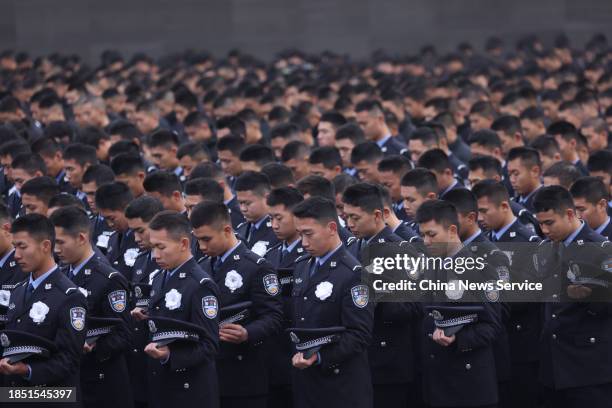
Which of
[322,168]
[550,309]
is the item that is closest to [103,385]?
[550,309]

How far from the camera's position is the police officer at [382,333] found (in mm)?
6340

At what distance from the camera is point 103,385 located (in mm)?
6141

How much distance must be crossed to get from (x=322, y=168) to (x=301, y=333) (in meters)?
3.50

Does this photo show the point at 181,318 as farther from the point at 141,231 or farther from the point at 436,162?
the point at 436,162

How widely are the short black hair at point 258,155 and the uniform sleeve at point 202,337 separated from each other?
3.45 m

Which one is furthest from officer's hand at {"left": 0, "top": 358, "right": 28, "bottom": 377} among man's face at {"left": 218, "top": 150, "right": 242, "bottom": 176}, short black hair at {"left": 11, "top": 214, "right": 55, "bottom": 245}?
man's face at {"left": 218, "top": 150, "right": 242, "bottom": 176}

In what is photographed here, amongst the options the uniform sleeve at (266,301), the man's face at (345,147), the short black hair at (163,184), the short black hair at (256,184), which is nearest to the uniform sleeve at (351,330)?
the uniform sleeve at (266,301)

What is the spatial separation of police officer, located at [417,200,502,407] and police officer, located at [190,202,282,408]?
0.84 metres

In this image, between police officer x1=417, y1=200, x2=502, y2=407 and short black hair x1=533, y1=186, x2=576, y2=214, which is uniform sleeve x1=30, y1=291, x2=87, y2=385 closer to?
police officer x1=417, y1=200, x2=502, y2=407

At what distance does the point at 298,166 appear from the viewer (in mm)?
9320

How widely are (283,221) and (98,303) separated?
121 cm

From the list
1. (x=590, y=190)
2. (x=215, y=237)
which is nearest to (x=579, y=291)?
(x=590, y=190)

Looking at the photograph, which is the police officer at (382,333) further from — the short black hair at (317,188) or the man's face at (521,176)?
the man's face at (521,176)

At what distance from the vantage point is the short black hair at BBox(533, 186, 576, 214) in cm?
625
